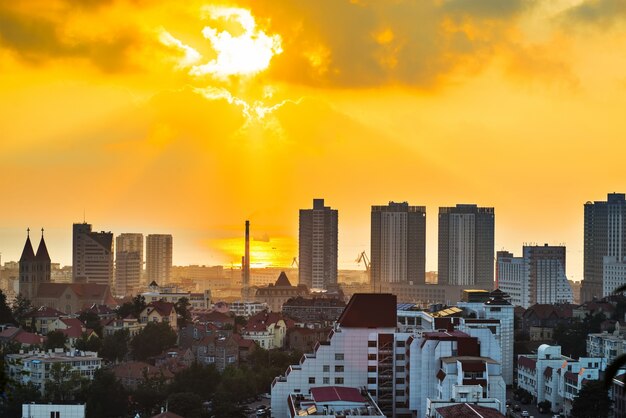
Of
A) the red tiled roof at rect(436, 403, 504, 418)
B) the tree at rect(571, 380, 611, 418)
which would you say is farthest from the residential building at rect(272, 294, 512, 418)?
the tree at rect(571, 380, 611, 418)

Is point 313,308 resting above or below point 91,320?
above

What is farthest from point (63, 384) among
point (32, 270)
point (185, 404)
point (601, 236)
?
point (601, 236)

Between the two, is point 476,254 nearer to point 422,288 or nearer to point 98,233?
point 422,288

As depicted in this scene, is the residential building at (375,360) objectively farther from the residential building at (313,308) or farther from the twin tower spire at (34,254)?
the twin tower spire at (34,254)

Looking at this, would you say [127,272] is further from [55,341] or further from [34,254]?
[55,341]

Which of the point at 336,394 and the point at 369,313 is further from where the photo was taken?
the point at 369,313

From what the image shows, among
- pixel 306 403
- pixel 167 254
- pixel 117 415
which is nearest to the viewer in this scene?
pixel 306 403

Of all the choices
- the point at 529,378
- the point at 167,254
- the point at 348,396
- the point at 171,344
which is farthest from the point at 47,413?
the point at 167,254
